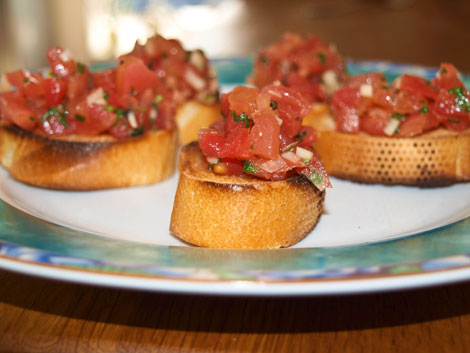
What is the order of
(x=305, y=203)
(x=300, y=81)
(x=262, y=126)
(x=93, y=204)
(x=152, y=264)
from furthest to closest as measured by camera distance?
(x=300, y=81)
(x=93, y=204)
(x=305, y=203)
(x=262, y=126)
(x=152, y=264)

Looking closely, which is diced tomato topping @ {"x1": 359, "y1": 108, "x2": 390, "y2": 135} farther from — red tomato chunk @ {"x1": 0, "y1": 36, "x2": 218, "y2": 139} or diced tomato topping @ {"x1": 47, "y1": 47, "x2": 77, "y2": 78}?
diced tomato topping @ {"x1": 47, "y1": 47, "x2": 77, "y2": 78}

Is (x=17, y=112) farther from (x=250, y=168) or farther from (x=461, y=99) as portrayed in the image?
(x=461, y=99)

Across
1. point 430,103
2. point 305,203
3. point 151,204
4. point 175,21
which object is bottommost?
point 175,21

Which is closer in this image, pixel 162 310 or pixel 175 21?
pixel 162 310

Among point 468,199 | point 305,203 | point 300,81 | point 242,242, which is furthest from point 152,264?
point 300,81

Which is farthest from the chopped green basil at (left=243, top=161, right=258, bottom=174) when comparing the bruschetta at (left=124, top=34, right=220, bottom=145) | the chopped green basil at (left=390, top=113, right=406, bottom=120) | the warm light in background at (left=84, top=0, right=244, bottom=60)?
the warm light in background at (left=84, top=0, right=244, bottom=60)

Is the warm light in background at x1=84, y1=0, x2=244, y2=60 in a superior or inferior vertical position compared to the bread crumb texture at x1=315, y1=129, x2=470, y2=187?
inferior

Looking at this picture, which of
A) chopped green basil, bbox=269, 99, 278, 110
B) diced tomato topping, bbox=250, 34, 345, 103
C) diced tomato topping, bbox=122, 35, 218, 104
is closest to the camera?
chopped green basil, bbox=269, 99, 278, 110

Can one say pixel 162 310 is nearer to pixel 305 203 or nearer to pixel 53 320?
pixel 53 320

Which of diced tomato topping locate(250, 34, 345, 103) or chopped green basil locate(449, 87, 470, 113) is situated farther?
diced tomato topping locate(250, 34, 345, 103)
